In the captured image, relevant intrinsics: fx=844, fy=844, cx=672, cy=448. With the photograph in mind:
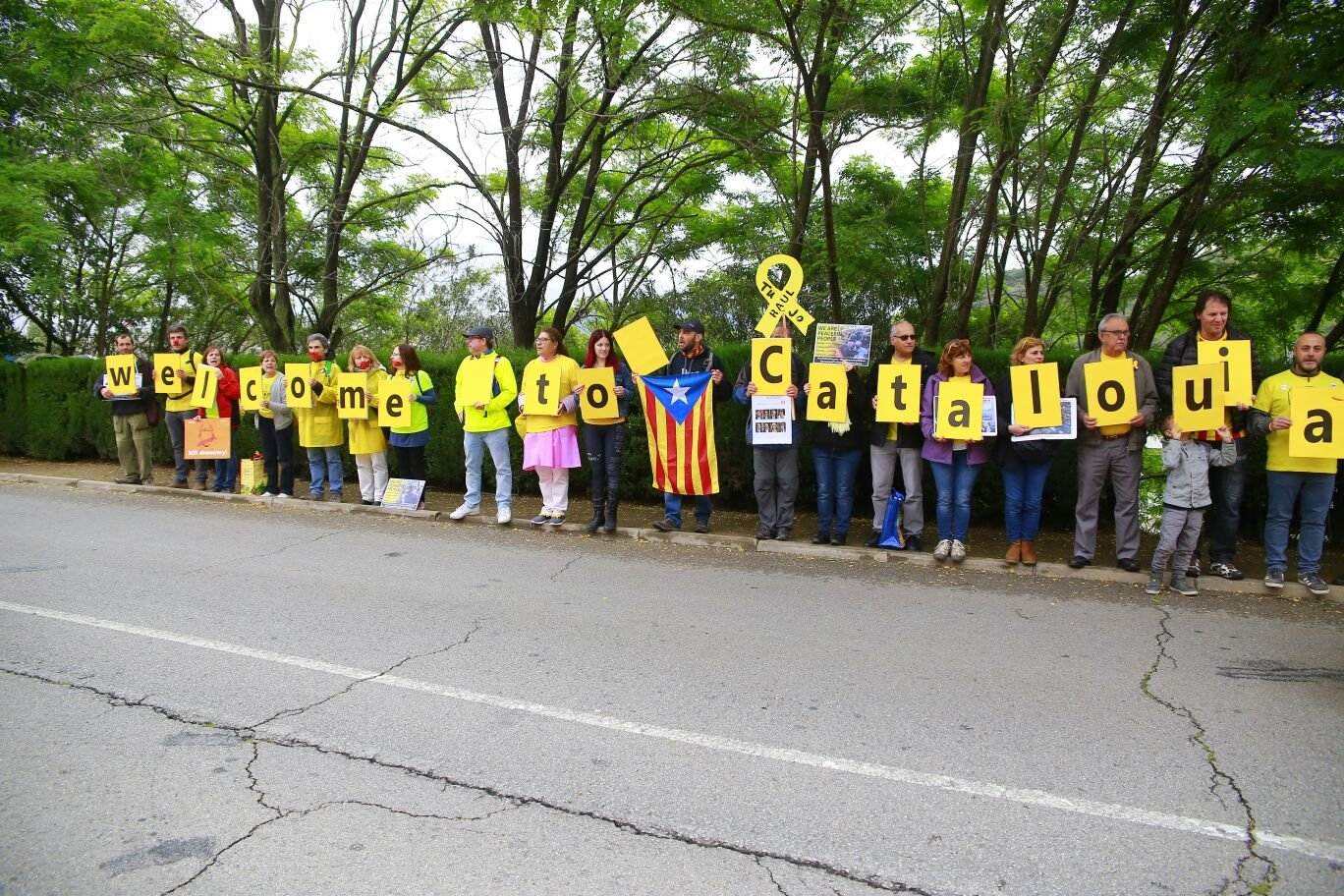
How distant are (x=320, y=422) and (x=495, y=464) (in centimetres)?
275

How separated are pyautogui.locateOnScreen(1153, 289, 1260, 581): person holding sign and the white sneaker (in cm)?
700

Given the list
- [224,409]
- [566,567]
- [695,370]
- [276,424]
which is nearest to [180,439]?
[224,409]

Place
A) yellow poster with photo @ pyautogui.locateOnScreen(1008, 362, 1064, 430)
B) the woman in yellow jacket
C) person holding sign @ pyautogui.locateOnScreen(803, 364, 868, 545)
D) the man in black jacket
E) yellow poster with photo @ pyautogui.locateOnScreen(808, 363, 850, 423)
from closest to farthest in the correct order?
yellow poster with photo @ pyautogui.locateOnScreen(1008, 362, 1064, 430), yellow poster with photo @ pyautogui.locateOnScreen(808, 363, 850, 423), person holding sign @ pyautogui.locateOnScreen(803, 364, 868, 545), the man in black jacket, the woman in yellow jacket

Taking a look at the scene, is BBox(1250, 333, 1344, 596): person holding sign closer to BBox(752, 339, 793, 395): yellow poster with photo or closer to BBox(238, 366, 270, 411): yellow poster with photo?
BBox(752, 339, 793, 395): yellow poster with photo

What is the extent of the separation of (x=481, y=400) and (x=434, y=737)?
19.6ft

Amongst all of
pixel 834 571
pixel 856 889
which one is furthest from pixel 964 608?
pixel 856 889

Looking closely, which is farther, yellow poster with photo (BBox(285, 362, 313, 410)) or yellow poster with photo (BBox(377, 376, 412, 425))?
yellow poster with photo (BBox(285, 362, 313, 410))

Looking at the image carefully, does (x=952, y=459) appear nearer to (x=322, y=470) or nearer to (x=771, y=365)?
(x=771, y=365)

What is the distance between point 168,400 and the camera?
11.8 m

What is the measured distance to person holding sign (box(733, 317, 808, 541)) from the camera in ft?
26.8

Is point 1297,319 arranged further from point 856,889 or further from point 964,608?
point 856,889

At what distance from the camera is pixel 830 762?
11.8 feet

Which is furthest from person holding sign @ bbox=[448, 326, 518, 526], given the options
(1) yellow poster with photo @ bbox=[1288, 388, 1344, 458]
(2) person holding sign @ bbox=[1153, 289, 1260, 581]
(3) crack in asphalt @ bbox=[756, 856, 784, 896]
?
(1) yellow poster with photo @ bbox=[1288, 388, 1344, 458]

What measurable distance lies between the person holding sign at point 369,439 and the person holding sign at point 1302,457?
896cm
